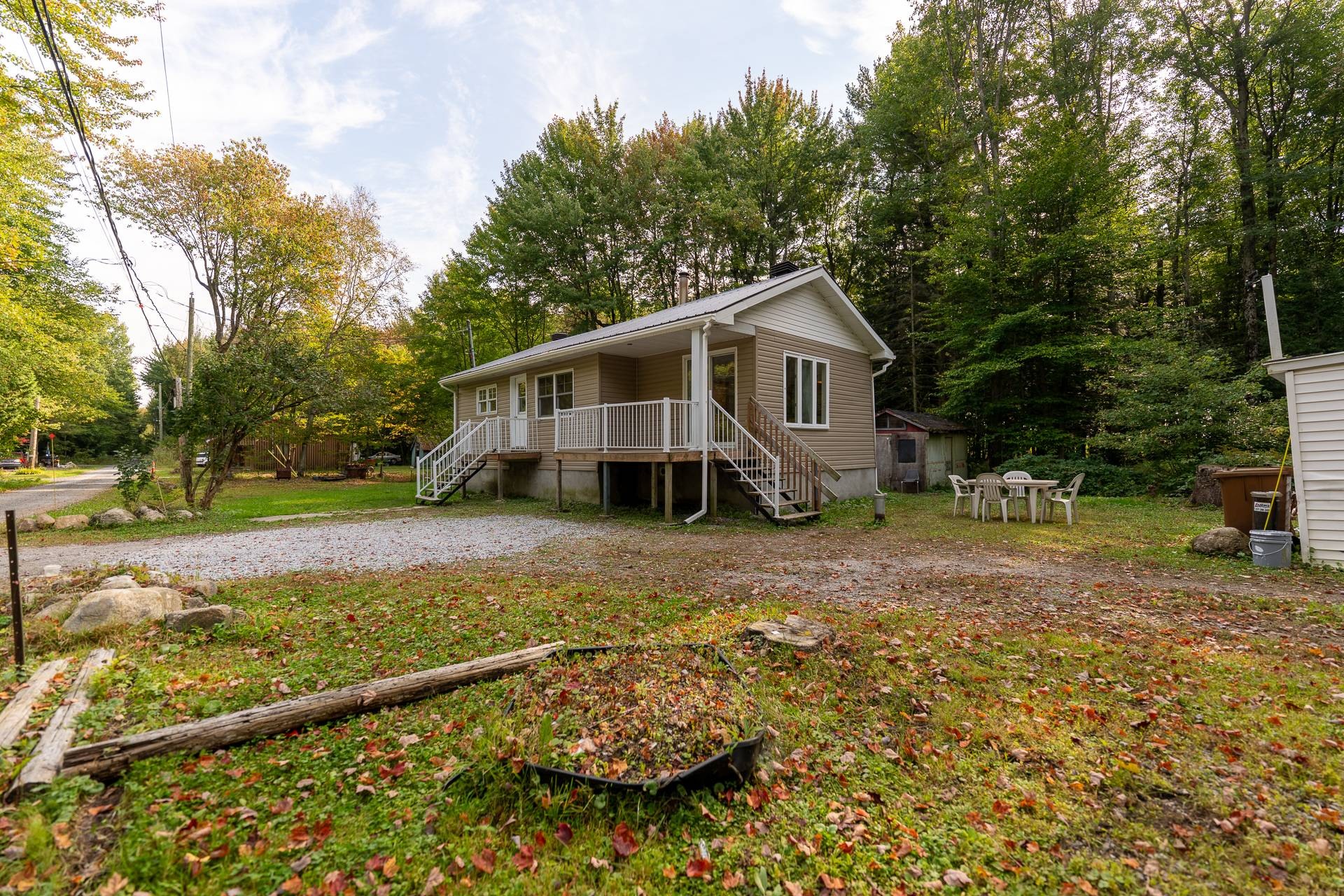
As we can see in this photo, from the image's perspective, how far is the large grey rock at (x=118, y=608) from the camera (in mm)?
3938

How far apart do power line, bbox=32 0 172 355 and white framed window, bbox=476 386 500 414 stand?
7805 mm

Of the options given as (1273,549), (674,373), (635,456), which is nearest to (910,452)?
(674,373)

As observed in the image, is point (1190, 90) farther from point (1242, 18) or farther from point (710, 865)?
point (710, 865)

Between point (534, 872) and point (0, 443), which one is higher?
point (0, 443)

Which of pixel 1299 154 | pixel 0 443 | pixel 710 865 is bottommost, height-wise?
pixel 710 865

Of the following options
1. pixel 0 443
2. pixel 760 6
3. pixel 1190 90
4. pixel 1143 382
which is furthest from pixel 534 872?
pixel 0 443

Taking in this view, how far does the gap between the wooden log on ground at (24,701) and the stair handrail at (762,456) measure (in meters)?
8.43

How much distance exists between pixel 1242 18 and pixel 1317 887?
24943 mm

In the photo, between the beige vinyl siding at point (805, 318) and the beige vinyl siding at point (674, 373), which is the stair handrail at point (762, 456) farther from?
the beige vinyl siding at point (805, 318)

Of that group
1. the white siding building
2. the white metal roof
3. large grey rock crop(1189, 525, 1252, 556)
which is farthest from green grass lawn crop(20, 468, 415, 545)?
the white siding building

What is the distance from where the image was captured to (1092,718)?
120 inches

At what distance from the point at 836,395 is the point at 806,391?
4.63ft

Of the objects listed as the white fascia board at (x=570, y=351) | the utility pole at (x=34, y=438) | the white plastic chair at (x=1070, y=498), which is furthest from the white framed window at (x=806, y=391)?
the utility pole at (x=34, y=438)

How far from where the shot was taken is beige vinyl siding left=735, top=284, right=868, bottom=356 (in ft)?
38.6
